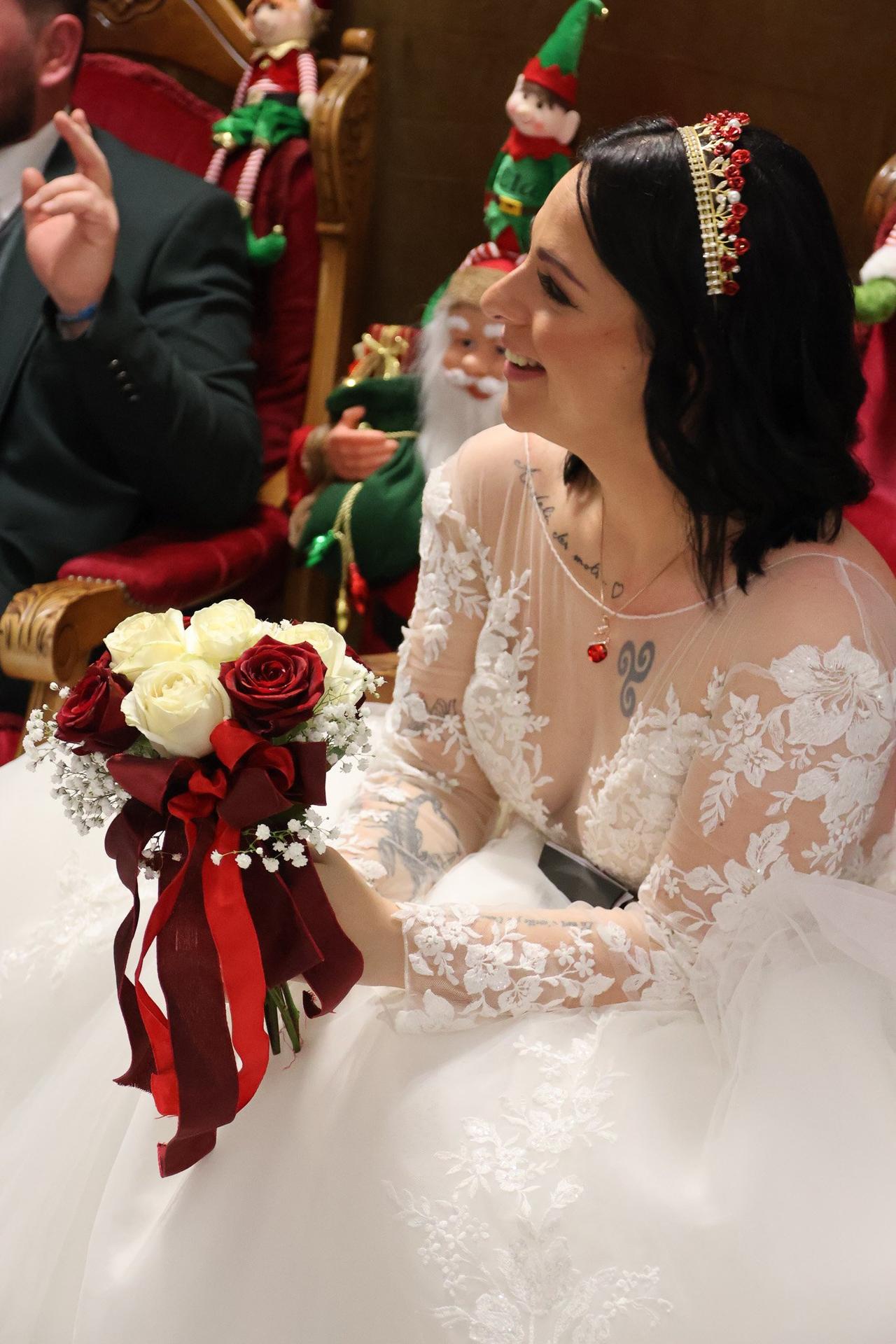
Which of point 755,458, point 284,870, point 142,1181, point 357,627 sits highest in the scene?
point 755,458

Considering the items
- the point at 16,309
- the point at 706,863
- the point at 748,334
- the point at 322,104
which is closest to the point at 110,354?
the point at 16,309

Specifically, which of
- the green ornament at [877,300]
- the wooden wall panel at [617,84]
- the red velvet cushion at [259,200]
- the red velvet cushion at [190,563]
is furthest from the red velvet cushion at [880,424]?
the red velvet cushion at [259,200]

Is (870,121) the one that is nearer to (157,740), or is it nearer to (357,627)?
(357,627)

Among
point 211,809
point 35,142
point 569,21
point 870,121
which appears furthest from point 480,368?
point 211,809

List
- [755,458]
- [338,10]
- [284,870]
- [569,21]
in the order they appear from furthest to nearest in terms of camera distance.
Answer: [338,10], [569,21], [755,458], [284,870]

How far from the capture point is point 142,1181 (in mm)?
1091

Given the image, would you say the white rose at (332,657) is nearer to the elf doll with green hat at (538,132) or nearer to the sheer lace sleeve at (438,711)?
the sheer lace sleeve at (438,711)

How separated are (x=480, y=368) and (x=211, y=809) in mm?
1243

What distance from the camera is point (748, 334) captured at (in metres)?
1.08

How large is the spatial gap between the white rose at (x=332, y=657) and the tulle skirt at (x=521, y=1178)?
37cm

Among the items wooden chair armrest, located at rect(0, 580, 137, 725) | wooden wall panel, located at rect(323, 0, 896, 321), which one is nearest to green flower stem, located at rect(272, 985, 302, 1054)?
wooden chair armrest, located at rect(0, 580, 137, 725)

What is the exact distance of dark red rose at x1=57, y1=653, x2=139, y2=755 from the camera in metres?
0.93

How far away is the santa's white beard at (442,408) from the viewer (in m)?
2.02

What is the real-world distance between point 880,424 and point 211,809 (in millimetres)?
1117
